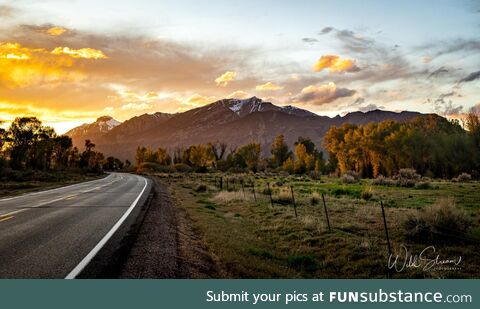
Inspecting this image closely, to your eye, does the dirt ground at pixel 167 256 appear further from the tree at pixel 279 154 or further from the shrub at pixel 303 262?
A: the tree at pixel 279 154

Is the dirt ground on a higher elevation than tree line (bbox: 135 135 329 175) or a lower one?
lower

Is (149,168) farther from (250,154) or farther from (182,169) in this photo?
(250,154)

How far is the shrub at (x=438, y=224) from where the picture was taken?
456 inches

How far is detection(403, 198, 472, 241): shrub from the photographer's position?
1158cm

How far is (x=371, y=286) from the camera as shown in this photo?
721 cm

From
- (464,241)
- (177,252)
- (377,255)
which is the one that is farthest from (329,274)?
(464,241)

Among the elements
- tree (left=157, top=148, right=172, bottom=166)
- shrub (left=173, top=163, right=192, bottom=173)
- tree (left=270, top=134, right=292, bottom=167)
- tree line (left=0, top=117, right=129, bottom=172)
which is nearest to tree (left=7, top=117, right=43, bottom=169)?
tree line (left=0, top=117, right=129, bottom=172)

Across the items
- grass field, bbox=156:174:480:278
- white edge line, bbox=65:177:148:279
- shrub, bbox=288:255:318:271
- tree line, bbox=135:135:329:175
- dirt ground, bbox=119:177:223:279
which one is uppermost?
tree line, bbox=135:135:329:175

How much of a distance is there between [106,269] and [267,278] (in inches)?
133

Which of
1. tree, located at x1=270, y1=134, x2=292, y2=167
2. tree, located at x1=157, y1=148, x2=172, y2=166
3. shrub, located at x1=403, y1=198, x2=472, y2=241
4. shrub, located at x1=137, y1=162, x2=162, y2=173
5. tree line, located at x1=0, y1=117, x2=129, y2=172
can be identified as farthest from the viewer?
tree, located at x1=157, y1=148, x2=172, y2=166

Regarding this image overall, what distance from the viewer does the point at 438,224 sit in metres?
12.0

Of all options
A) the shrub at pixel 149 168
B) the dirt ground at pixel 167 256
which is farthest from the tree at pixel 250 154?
the dirt ground at pixel 167 256

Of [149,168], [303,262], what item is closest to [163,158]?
[149,168]
